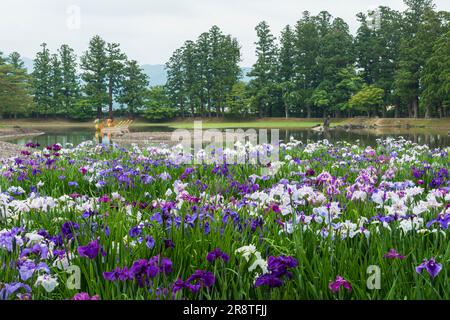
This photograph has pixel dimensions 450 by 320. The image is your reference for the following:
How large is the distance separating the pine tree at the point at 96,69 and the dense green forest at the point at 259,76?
0.13m

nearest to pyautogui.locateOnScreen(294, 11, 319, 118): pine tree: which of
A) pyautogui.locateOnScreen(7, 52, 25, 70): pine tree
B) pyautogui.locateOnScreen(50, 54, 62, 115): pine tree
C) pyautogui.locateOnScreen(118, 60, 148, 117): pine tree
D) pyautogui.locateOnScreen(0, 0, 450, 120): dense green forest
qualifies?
pyautogui.locateOnScreen(0, 0, 450, 120): dense green forest

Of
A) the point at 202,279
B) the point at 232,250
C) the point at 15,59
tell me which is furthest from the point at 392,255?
the point at 15,59

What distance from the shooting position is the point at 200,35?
195 feet

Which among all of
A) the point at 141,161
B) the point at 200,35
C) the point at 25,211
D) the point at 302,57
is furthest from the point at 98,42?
the point at 25,211

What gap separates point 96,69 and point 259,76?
20642 millimetres

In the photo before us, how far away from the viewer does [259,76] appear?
55.6 meters

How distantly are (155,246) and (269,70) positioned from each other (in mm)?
55757

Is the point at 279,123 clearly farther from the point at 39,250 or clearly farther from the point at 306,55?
the point at 39,250

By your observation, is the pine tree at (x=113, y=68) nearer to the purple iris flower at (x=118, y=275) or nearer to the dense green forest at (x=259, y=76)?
the dense green forest at (x=259, y=76)

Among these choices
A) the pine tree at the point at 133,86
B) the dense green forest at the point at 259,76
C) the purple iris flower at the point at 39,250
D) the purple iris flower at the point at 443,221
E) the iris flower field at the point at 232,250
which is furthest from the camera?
the pine tree at the point at 133,86

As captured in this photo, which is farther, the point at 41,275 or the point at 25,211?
the point at 25,211

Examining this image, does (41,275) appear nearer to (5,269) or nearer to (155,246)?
(5,269)

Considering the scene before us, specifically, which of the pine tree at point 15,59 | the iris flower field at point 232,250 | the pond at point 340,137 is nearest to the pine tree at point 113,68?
the pine tree at point 15,59

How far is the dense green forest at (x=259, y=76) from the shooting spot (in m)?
52.3
